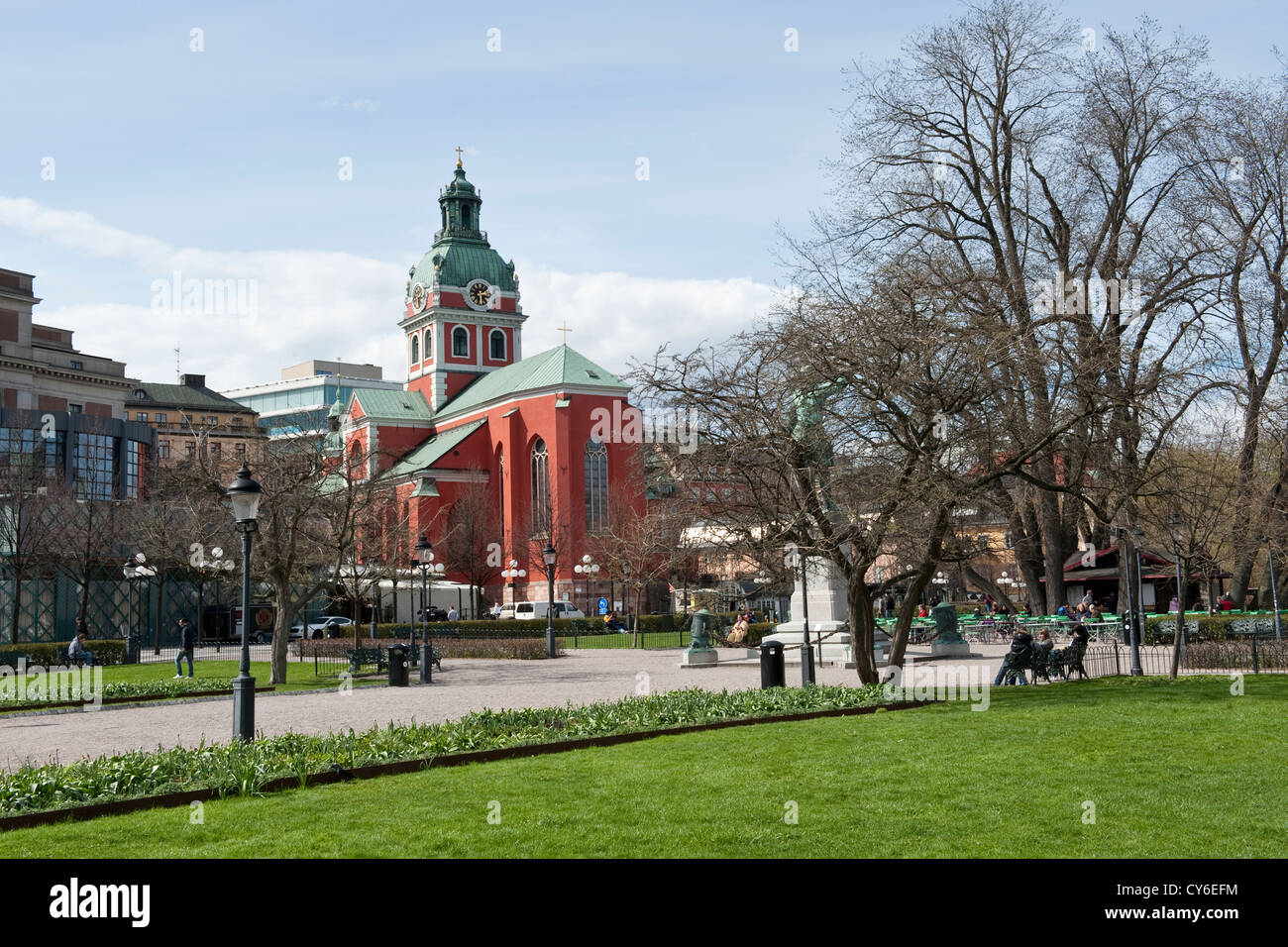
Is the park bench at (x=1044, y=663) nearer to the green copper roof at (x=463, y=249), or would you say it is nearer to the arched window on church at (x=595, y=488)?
the arched window on church at (x=595, y=488)

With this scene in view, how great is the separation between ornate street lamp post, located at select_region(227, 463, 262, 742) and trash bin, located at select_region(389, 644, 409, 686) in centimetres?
1152

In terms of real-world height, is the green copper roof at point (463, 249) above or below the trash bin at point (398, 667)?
above

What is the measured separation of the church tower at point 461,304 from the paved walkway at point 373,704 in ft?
187

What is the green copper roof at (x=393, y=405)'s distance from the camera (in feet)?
284

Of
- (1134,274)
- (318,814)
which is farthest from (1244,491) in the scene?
(318,814)

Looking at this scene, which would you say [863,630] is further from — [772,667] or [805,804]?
[805,804]

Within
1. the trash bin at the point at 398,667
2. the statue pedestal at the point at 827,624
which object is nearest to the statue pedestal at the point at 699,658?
the statue pedestal at the point at 827,624

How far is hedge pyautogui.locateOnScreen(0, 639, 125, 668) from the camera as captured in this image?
31.1m

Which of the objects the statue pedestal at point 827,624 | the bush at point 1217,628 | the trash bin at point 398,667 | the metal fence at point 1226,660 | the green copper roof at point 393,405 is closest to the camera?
the metal fence at point 1226,660

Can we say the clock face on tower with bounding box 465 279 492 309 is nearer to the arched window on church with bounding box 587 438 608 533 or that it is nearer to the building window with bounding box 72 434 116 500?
the arched window on church with bounding box 587 438 608 533

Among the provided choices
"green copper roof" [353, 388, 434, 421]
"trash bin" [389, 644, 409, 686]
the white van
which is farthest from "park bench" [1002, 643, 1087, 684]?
"green copper roof" [353, 388, 434, 421]

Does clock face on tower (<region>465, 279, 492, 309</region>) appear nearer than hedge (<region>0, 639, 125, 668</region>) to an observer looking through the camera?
No

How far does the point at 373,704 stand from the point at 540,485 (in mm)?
52412
